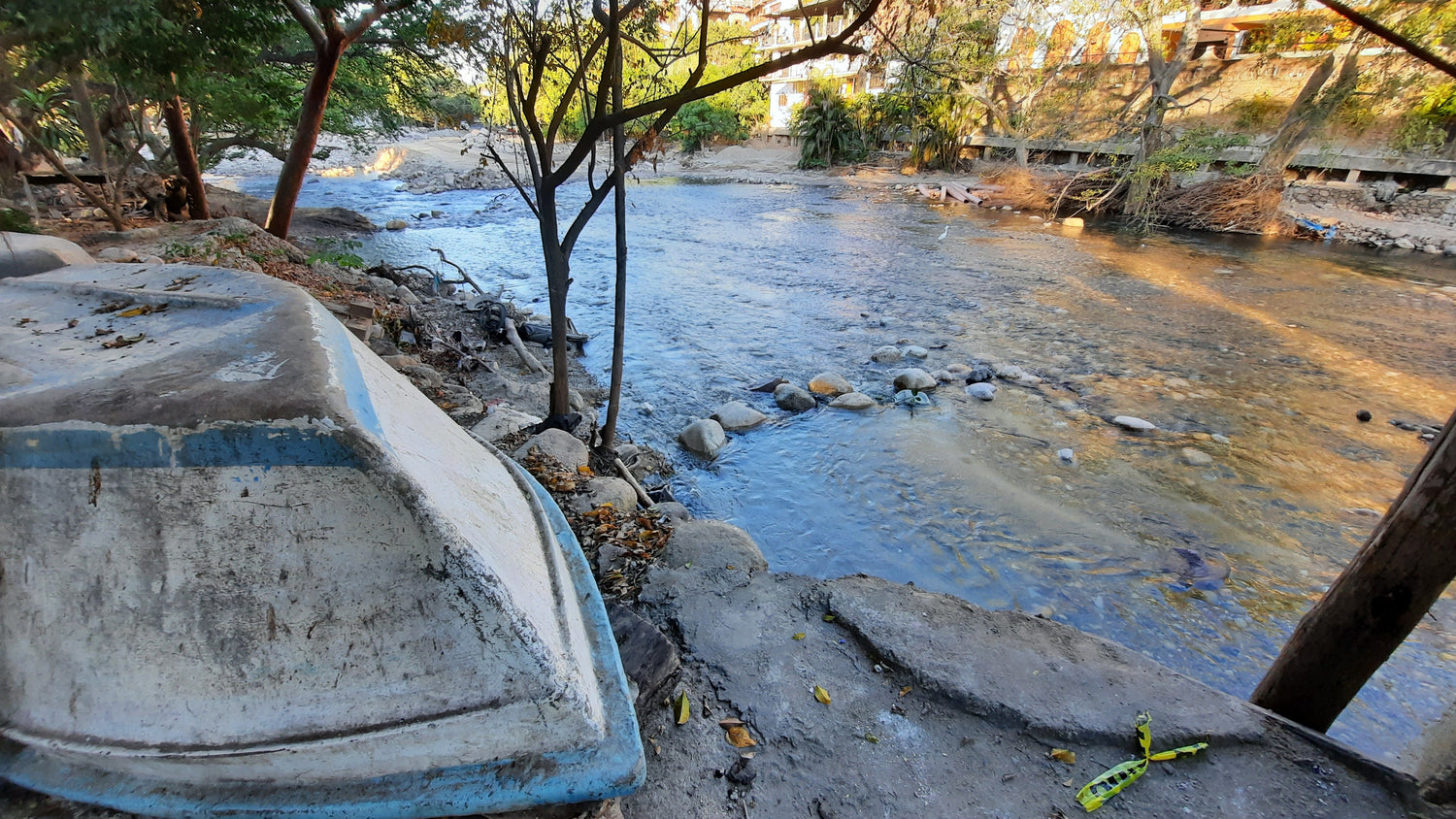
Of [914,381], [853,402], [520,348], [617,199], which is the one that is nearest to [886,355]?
[914,381]

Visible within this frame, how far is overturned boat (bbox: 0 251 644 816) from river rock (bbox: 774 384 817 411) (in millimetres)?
4941

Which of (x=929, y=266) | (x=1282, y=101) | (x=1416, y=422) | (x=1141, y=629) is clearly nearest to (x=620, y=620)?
(x=1141, y=629)

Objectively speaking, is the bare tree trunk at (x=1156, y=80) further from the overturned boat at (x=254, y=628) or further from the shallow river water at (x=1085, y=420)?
the overturned boat at (x=254, y=628)

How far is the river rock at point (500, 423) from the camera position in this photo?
440cm

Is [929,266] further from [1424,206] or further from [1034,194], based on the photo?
[1424,206]

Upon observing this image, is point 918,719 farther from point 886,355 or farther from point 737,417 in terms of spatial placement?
point 886,355

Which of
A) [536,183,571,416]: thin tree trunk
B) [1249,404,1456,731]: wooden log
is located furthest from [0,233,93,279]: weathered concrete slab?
[1249,404,1456,731]: wooden log

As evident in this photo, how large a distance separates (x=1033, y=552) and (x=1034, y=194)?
1630 centimetres

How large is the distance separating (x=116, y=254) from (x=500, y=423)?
4.33 metres

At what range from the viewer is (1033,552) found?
438cm

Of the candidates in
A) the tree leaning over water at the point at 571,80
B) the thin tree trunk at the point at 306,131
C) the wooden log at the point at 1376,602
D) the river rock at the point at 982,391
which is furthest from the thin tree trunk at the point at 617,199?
the thin tree trunk at the point at 306,131

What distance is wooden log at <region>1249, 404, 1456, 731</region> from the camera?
201 cm

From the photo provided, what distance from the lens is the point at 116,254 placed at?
5.88m

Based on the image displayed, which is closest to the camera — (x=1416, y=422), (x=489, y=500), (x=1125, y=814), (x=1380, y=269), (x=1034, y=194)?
(x=1125, y=814)
